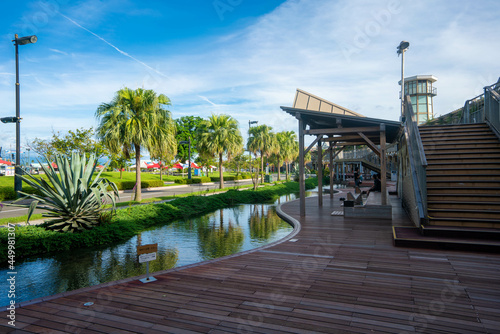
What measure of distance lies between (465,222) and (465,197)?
1177 mm

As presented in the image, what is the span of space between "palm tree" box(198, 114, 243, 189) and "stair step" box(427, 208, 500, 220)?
74.5 ft

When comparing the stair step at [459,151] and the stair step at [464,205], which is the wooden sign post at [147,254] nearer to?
the stair step at [464,205]

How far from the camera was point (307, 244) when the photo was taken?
7535 millimetres

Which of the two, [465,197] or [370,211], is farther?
[370,211]

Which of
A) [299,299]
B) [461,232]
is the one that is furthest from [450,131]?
[299,299]

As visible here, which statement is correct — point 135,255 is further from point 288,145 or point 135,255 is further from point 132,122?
point 288,145

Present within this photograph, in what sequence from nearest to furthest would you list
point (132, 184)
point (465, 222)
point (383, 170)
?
1. point (465, 222)
2. point (383, 170)
3. point (132, 184)

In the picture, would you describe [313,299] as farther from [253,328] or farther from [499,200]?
[499,200]

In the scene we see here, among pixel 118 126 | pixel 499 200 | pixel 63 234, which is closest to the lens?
pixel 499 200

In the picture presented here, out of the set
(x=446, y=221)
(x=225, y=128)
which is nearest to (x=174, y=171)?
(x=225, y=128)

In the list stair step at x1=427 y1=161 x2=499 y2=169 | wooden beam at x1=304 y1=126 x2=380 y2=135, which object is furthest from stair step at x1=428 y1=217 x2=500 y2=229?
wooden beam at x1=304 y1=126 x2=380 y2=135

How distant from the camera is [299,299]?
14.1ft

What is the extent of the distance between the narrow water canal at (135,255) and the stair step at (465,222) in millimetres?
4288

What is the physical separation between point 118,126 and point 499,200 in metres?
16.0
